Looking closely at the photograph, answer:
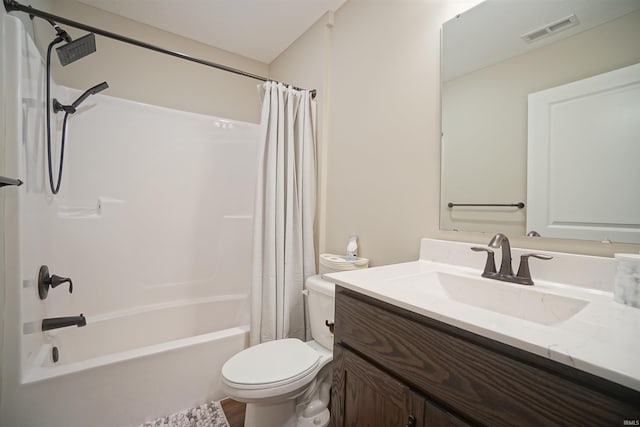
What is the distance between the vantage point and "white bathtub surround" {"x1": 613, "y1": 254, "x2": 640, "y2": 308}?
66 cm

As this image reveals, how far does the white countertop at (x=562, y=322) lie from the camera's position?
0.42 meters

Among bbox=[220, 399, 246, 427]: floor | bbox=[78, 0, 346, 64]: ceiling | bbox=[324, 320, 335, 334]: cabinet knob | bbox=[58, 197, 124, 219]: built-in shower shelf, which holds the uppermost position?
bbox=[78, 0, 346, 64]: ceiling

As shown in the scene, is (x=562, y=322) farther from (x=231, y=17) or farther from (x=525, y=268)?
(x=231, y=17)

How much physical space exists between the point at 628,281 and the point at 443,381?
53 cm

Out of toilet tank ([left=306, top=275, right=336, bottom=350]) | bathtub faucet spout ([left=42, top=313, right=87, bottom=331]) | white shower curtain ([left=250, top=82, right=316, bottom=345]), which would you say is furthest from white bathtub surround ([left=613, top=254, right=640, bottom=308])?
bathtub faucet spout ([left=42, top=313, right=87, bottom=331])

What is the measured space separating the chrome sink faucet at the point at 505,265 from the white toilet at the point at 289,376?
26.7 inches

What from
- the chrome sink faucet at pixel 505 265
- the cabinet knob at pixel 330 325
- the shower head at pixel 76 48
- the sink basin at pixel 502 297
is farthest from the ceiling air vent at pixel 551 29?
the shower head at pixel 76 48

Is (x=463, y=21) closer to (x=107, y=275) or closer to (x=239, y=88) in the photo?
(x=239, y=88)

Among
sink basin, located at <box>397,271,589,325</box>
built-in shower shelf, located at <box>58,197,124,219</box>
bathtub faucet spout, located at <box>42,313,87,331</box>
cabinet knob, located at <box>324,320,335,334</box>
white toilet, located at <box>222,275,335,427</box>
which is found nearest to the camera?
sink basin, located at <box>397,271,589,325</box>

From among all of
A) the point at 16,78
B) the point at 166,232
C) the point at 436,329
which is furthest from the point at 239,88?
the point at 436,329

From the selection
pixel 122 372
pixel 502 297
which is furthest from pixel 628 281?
pixel 122 372

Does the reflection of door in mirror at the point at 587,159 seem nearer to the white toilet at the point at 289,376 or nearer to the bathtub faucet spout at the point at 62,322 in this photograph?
the white toilet at the point at 289,376

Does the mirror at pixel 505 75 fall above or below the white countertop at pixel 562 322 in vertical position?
above

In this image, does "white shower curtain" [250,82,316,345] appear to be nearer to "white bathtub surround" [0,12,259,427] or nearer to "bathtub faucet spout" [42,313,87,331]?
"white bathtub surround" [0,12,259,427]
